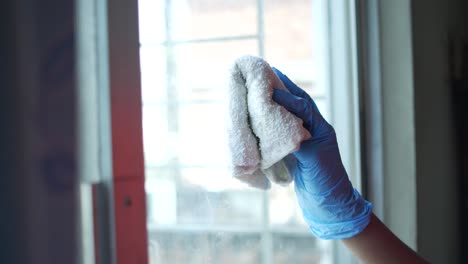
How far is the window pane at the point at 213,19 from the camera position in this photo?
1.09 metres

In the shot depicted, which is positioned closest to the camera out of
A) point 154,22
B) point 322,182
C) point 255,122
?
point 255,122

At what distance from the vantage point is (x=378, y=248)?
756 mm

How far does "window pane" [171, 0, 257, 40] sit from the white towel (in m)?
0.50

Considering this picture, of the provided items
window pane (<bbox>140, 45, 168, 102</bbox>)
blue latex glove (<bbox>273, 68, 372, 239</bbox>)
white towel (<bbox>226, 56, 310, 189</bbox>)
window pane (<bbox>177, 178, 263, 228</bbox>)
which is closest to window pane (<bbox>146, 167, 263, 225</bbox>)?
window pane (<bbox>177, 178, 263, 228</bbox>)

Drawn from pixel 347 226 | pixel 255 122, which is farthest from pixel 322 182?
pixel 255 122

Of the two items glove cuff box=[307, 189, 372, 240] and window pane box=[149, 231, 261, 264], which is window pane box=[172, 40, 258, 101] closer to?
window pane box=[149, 231, 261, 264]

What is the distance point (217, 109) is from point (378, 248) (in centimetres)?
55

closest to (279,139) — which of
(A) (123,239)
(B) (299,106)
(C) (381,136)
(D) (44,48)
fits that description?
(B) (299,106)

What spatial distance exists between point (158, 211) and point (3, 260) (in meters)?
0.81

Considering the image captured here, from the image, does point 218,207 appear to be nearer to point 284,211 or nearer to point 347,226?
point 284,211

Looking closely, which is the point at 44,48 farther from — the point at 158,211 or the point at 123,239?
the point at 158,211

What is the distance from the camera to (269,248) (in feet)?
3.61

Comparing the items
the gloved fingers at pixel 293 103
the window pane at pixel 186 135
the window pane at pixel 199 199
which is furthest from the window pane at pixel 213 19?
the gloved fingers at pixel 293 103

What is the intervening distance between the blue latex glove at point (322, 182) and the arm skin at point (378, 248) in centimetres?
2
